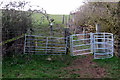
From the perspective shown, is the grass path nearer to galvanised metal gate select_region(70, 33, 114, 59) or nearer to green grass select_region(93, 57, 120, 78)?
green grass select_region(93, 57, 120, 78)

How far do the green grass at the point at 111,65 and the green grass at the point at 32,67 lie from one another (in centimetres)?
151

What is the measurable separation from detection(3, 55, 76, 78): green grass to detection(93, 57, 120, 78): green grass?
4.96ft

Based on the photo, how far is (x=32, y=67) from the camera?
644 centimetres

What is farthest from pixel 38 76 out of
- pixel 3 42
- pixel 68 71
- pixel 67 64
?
pixel 3 42

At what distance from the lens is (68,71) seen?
6078mm

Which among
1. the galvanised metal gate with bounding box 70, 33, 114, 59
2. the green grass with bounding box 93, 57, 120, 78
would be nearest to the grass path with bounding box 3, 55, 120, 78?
the green grass with bounding box 93, 57, 120, 78

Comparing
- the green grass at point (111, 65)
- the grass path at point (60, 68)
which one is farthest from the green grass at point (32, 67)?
the green grass at point (111, 65)

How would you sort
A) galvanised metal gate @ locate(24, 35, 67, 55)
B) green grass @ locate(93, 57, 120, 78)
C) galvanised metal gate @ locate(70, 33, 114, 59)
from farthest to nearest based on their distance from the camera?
galvanised metal gate @ locate(24, 35, 67, 55), galvanised metal gate @ locate(70, 33, 114, 59), green grass @ locate(93, 57, 120, 78)

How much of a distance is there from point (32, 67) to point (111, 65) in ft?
11.3

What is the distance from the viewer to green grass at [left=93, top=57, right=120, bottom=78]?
18.8 ft

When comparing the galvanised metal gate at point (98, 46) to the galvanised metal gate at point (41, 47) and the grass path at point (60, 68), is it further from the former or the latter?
the galvanised metal gate at point (41, 47)

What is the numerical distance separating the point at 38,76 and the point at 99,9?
6.80 m

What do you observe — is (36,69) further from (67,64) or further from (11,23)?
(11,23)

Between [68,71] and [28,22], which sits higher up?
[28,22]
